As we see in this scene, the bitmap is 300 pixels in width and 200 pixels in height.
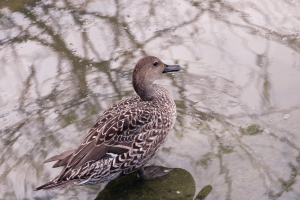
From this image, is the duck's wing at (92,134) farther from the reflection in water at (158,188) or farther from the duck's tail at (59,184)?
the reflection in water at (158,188)

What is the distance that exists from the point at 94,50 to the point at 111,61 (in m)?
0.55

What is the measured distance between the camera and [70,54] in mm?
5793

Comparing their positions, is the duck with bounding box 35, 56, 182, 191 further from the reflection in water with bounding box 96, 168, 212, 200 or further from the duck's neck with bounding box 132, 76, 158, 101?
the reflection in water with bounding box 96, 168, 212, 200

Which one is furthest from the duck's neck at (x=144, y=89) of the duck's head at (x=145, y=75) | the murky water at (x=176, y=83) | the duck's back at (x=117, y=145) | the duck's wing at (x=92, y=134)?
the murky water at (x=176, y=83)

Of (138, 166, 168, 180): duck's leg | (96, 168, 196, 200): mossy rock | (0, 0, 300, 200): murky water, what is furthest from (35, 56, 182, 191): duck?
(0, 0, 300, 200): murky water

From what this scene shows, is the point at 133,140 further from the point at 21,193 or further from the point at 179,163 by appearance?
the point at 21,193

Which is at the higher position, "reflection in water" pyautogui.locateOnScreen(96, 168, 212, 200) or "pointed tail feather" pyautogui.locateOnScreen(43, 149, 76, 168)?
"pointed tail feather" pyautogui.locateOnScreen(43, 149, 76, 168)

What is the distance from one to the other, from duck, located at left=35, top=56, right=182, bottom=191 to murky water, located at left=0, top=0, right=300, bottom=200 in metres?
0.38

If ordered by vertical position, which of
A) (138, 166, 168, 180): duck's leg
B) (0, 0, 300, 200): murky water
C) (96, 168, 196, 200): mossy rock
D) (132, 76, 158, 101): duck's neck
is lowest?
Answer: (96, 168, 196, 200): mossy rock

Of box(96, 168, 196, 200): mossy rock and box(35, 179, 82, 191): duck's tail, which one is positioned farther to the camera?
box(96, 168, 196, 200): mossy rock

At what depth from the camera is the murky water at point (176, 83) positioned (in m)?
3.58

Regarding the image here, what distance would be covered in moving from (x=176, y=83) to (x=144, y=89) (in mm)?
1125

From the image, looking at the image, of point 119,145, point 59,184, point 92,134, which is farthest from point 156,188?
point 59,184

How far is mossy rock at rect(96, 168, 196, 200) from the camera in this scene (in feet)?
11.1
